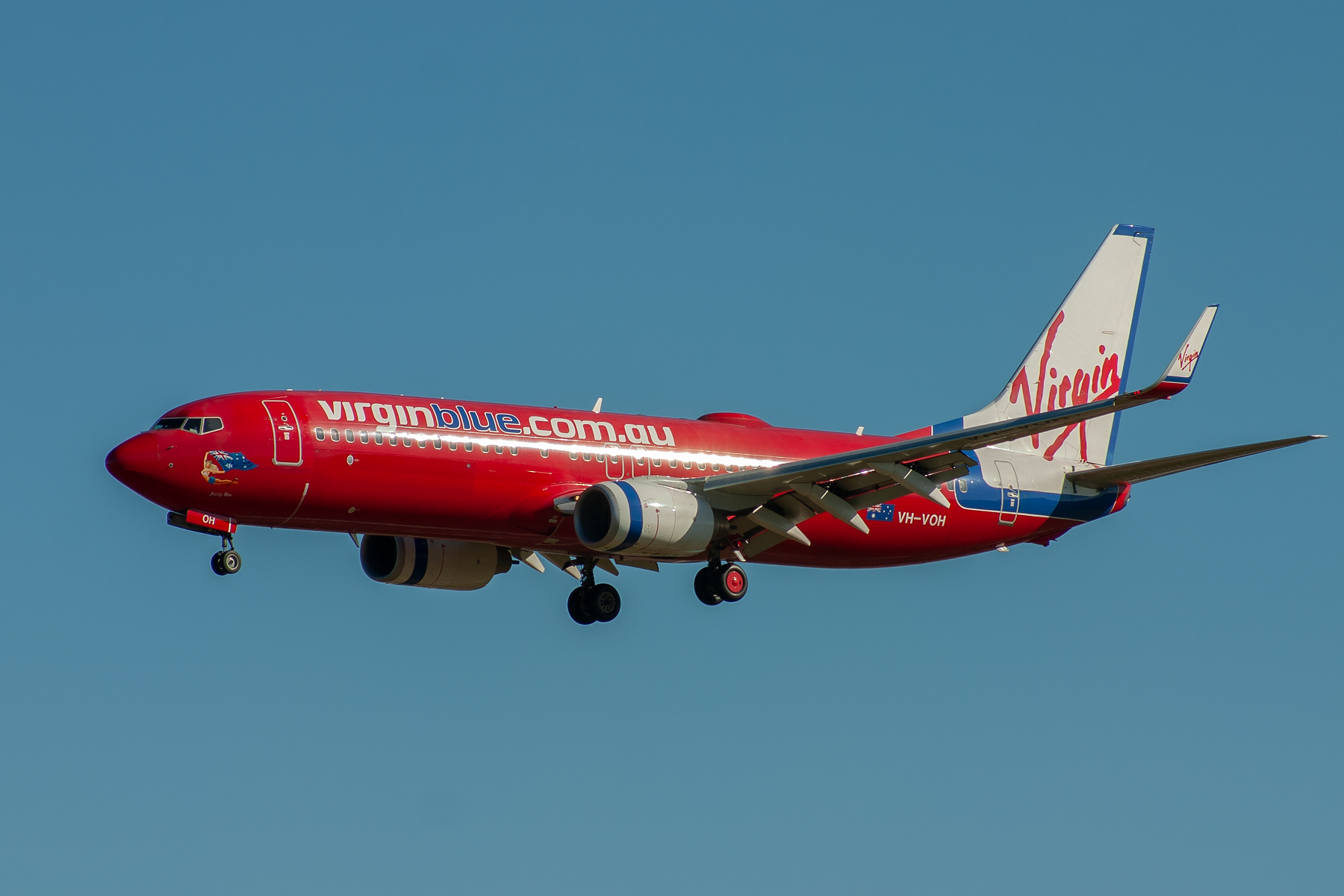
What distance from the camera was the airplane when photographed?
133ft

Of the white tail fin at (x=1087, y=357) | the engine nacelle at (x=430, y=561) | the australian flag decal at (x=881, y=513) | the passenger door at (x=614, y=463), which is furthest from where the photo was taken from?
the white tail fin at (x=1087, y=357)

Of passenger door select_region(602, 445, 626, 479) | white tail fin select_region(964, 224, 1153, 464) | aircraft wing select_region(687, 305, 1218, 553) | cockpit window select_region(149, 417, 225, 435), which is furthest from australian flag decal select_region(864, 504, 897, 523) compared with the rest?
cockpit window select_region(149, 417, 225, 435)

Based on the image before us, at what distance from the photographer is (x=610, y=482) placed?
140ft

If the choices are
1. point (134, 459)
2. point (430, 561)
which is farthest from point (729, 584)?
point (134, 459)

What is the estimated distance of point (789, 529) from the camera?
1779 inches

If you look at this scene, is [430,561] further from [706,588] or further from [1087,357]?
[1087,357]

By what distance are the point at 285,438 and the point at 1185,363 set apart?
66.8ft

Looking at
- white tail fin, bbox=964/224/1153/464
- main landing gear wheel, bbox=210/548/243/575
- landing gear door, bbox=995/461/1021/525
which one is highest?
white tail fin, bbox=964/224/1153/464

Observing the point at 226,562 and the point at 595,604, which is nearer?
the point at 226,562

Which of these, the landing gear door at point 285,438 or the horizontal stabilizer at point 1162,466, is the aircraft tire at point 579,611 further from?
the horizontal stabilizer at point 1162,466

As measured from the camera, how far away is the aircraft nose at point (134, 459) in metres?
39.8

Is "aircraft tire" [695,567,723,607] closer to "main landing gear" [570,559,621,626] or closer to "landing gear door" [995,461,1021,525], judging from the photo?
"main landing gear" [570,559,621,626]

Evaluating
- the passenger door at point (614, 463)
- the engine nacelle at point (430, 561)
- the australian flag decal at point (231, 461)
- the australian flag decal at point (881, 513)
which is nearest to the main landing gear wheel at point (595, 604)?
the engine nacelle at point (430, 561)

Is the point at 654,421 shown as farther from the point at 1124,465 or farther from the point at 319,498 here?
the point at 1124,465
